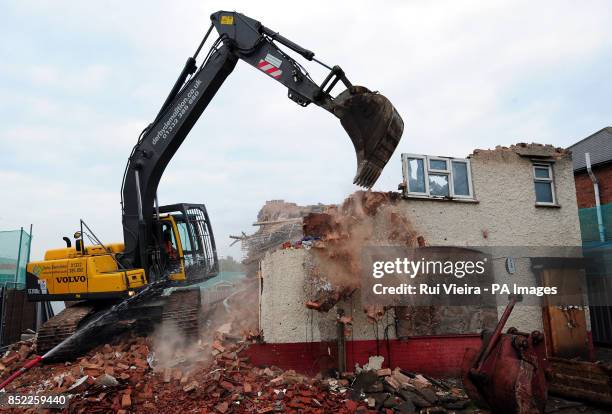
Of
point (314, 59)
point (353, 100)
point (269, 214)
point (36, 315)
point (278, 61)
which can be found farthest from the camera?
point (269, 214)

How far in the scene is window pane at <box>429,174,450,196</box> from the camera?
36.1ft

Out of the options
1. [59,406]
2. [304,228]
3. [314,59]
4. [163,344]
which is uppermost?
[314,59]

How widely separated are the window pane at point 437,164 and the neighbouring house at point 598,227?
6.40 m

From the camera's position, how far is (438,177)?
11148mm

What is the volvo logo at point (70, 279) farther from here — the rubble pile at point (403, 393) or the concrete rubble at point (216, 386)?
the rubble pile at point (403, 393)

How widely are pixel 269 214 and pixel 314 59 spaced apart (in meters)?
11.0

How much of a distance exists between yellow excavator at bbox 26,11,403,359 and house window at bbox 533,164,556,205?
284 inches

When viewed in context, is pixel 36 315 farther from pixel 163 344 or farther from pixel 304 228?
pixel 304 228

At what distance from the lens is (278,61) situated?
351 inches

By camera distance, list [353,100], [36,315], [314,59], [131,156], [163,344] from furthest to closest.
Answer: [36,315] < [131,156] < [163,344] < [314,59] < [353,100]

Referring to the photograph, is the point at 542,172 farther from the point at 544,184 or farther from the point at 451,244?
the point at 451,244

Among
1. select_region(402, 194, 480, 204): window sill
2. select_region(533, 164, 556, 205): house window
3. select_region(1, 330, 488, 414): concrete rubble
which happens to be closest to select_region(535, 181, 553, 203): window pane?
select_region(533, 164, 556, 205): house window

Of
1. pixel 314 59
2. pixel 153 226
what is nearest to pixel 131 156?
pixel 153 226

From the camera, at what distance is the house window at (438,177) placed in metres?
10.9
